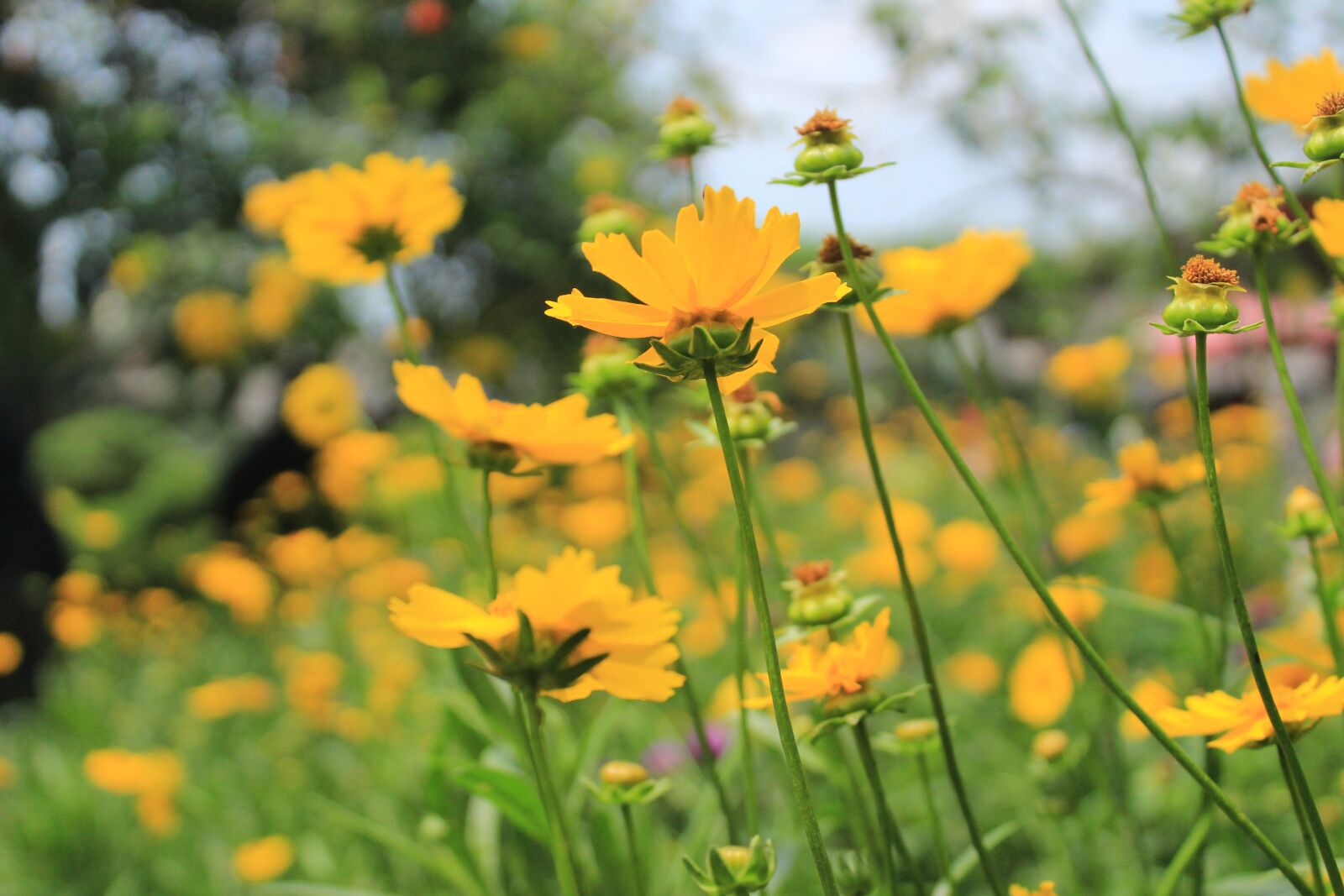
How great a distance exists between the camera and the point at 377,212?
25.5 inches

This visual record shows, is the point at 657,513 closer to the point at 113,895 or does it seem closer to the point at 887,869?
the point at 113,895

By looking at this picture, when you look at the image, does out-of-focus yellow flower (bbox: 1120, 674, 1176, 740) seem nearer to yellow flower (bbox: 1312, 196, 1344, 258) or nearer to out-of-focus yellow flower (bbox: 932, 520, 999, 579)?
yellow flower (bbox: 1312, 196, 1344, 258)

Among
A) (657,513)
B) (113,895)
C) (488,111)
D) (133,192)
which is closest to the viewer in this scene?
(113,895)

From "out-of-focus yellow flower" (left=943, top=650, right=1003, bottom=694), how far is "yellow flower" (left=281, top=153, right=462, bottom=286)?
36.2 inches

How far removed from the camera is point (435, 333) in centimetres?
434

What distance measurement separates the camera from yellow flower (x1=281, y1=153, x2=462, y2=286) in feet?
2.10

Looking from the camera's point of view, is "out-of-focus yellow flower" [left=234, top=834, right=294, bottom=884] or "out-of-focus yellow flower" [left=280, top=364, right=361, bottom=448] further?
"out-of-focus yellow flower" [left=280, top=364, right=361, bottom=448]

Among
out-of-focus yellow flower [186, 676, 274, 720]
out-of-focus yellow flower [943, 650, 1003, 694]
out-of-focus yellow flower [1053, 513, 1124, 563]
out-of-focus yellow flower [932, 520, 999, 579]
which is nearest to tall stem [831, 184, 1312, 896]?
out-of-focus yellow flower [943, 650, 1003, 694]

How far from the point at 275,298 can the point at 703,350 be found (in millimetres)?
3547

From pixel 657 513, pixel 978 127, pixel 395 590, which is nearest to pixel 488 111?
pixel 657 513

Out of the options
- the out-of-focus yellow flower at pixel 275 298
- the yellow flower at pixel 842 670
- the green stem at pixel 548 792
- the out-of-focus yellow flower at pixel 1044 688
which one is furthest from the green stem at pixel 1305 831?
the out-of-focus yellow flower at pixel 275 298

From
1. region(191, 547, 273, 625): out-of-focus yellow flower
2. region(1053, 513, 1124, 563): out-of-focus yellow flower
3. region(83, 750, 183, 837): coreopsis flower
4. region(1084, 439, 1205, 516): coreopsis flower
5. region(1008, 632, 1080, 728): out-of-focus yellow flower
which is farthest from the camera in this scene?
region(191, 547, 273, 625): out-of-focus yellow flower

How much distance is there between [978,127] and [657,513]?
1.35m

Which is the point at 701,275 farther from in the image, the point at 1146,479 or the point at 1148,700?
the point at 1148,700
